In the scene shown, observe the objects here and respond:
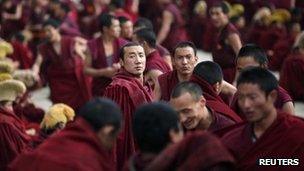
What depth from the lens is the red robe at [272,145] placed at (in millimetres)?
3840

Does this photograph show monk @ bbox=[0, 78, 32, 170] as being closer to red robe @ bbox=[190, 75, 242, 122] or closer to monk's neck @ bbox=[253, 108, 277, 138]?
red robe @ bbox=[190, 75, 242, 122]

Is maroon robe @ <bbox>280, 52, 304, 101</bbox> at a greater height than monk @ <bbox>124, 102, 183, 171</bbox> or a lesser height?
lesser

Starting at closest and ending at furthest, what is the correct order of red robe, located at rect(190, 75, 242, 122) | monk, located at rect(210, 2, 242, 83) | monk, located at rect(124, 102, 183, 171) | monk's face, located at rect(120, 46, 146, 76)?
monk, located at rect(124, 102, 183, 171) < red robe, located at rect(190, 75, 242, 122) < monk's face, located at rect(120, 46, 146, 76) < monk, located at rect(210, 2, 242, 83)

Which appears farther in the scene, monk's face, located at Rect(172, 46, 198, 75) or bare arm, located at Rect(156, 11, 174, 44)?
bare arm, located at Rect(156, 11, 174, 44)

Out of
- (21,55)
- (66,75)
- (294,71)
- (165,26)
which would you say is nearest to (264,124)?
(294,71)

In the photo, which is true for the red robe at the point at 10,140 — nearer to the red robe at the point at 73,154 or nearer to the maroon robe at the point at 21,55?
the red robe at the point at 73,154

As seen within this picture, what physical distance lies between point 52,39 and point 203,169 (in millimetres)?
5414

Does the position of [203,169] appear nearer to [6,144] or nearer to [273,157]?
[273,157]

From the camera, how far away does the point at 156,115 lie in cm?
343

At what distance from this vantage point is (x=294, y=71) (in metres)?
8.34

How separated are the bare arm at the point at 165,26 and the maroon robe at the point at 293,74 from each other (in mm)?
2304

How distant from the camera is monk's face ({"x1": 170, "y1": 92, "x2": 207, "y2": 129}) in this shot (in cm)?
427

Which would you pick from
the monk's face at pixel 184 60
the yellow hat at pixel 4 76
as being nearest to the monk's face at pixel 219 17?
the monk's face at pixel 184 60

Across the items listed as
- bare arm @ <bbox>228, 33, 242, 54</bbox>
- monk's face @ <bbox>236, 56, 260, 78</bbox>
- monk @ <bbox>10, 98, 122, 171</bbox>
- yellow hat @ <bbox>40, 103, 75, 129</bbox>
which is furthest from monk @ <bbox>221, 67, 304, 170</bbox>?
bare arm @ <bbox>228, 33, 242, 54</bbox>
